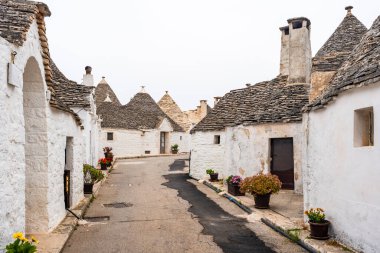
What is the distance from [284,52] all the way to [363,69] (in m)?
12.1

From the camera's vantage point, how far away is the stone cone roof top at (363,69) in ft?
22.3

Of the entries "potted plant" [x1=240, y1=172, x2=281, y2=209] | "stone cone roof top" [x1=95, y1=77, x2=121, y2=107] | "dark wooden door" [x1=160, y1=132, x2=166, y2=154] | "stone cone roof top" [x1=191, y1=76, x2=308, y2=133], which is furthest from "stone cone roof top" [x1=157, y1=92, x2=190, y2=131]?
"potted plant" [x1=240, y1=172, x2=281, y2=209]

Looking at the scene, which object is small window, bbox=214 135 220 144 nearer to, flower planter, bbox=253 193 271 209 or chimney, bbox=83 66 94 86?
chimney, bbox=83 66 94 86

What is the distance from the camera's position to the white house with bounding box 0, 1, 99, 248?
222 inches

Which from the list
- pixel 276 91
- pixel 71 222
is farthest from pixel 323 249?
pixel 276 91

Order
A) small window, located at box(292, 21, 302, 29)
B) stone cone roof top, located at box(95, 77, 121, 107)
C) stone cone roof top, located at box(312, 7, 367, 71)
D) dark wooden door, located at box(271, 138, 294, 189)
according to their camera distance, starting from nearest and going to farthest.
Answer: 1. stone cone roof top, located at box(312, 7, 367, 71)
2. dark wooden door, located at box(271, 138, 294, 189)
3. small window, located at box(292, 21, 302, 29)
4. stone cone roof top, located at box(95, 77, 121, 107)

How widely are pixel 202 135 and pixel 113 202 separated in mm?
9014

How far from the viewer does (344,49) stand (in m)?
15.0

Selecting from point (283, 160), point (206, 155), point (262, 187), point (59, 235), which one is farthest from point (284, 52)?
point (59, 235)

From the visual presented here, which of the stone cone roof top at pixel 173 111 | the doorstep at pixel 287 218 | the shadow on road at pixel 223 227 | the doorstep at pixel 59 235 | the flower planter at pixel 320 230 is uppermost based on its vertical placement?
the stone cone roof top at pixel 173 111

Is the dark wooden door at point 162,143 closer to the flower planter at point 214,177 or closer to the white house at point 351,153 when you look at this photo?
the flower planter at point 214,177

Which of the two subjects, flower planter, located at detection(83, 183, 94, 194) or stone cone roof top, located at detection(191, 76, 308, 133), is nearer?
flower planter, located at detection(83, 183, 94, 194)

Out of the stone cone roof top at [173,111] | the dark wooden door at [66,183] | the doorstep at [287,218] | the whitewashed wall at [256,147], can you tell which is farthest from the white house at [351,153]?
the stone cone roof top at [173,111]

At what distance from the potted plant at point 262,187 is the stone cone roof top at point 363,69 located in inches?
126
